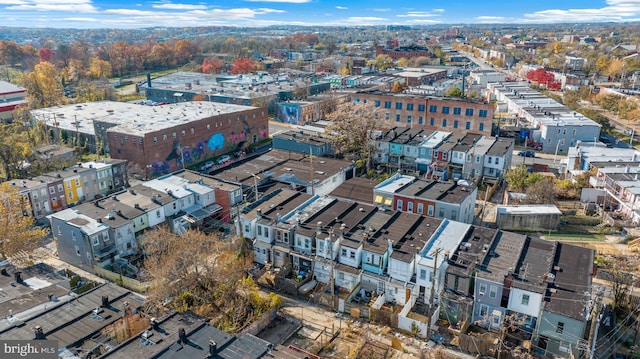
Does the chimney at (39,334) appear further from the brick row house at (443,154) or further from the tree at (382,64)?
the tree at (382,64)

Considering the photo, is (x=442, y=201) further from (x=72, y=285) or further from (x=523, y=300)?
(x=72, y=285)

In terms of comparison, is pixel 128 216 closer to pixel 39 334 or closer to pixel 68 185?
pixel 68 185

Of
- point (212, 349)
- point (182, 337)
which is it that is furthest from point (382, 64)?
point (212, 349)

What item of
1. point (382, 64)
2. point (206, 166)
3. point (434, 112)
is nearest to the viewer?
point (206, 166)

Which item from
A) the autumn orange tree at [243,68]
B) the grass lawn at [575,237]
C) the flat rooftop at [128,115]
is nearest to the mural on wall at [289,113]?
the flat rooftop at [128,115]

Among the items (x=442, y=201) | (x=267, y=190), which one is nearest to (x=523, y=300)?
(x=442, y=201)
